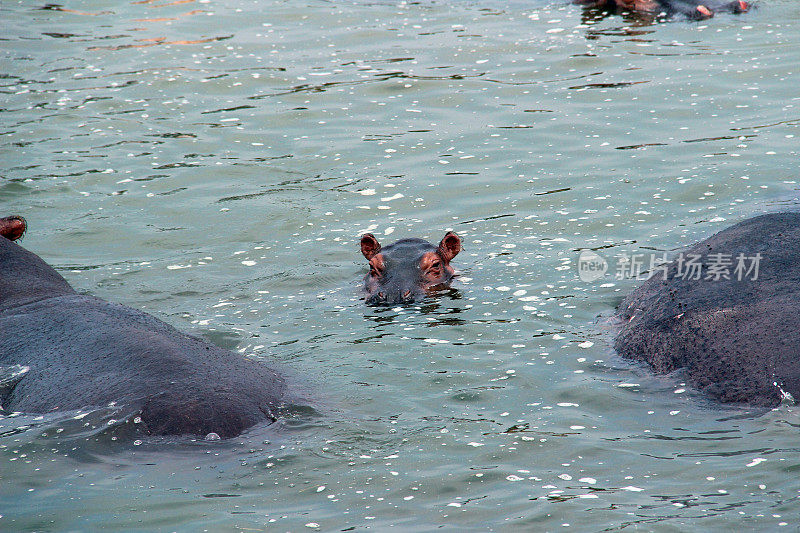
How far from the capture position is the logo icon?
10549 millimetres

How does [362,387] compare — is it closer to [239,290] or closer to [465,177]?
[239,290]

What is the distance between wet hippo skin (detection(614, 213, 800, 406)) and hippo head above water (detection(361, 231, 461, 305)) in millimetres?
2370

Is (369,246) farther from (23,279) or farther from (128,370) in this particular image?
(128,370)

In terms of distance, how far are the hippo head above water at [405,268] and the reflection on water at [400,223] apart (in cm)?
17

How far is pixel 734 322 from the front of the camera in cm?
725

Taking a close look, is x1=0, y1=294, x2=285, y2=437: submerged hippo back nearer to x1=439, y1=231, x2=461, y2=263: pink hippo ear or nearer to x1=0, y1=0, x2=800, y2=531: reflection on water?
x1=0, y1=0, x2=800, y2=531: reflection on water

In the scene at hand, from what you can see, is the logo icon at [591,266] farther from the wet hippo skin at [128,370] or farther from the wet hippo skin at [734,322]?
the wet hippo skin at [128,370]

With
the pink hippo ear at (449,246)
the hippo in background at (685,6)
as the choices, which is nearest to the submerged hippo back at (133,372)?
the pink hippo ear at (449,246)

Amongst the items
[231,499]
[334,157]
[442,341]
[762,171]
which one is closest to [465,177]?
[334,157]

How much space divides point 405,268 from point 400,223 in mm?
2248

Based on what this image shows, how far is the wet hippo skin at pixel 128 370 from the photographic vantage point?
647 cm

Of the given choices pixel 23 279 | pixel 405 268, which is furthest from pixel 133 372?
pixel 405 268

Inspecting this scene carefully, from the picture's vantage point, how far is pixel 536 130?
615 inches

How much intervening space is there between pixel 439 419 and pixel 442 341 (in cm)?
177
